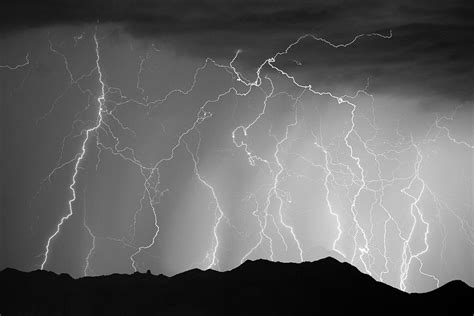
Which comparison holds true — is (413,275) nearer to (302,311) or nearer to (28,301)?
(302,311)

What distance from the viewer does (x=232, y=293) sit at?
2142 centimetres

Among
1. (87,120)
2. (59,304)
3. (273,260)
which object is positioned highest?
(87,120)

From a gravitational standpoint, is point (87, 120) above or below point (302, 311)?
above

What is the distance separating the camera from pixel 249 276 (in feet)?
71.8

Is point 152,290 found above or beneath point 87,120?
beneath

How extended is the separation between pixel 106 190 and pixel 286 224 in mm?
5180

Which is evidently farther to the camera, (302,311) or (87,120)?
(302,311)

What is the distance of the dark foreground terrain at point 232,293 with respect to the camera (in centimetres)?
2108

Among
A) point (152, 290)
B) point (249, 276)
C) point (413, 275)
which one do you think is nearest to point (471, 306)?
point (413, 275)

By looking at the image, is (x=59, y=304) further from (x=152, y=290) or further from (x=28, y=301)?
(x=152, y=290)

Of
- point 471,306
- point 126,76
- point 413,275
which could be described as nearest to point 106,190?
point 126,76

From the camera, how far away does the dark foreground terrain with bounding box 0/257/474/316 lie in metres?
21.1

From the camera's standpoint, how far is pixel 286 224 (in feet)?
67.1

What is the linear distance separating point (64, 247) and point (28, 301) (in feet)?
10.8
